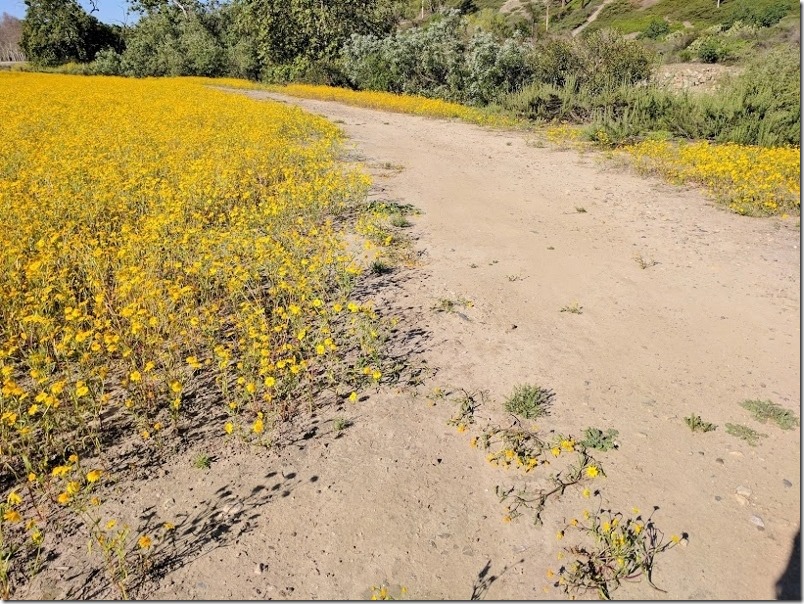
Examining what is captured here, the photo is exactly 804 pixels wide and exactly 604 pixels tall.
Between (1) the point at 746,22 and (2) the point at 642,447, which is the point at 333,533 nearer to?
(2) the point at 642,447

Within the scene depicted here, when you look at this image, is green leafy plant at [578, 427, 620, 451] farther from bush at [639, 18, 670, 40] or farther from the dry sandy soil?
bush at [639, 18, 670, 40]

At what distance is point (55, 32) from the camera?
161 feet

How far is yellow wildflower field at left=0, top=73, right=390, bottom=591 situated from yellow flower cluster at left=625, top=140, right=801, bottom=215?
6011 millimetres

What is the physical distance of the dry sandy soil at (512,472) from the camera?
238 cm

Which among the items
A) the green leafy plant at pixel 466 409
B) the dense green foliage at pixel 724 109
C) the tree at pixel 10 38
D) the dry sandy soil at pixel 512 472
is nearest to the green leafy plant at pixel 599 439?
the dry sandy soil at pixel 512 472

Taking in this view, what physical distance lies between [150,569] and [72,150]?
332 inches

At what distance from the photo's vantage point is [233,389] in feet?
11.8

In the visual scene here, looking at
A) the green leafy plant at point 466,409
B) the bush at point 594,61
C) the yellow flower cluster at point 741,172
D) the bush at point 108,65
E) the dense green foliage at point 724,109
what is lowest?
the green leafy plant at point 466,409

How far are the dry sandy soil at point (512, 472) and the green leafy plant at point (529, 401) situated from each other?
0.31 ft

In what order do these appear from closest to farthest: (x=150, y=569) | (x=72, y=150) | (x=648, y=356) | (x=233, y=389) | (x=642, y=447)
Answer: (x=150, y=569), (x=642, y=447), (x=233, y=389), (x=648, y=356), (x=72, y=150)

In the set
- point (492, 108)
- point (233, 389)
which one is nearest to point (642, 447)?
point (233, 389)

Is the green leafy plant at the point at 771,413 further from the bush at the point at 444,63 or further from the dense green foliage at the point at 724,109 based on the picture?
the bush at the point at 444,63

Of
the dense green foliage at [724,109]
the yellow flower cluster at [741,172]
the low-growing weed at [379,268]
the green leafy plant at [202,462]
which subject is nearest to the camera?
the green leafy plant at [202,462]

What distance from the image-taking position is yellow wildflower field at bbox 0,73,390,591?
3109 mm
